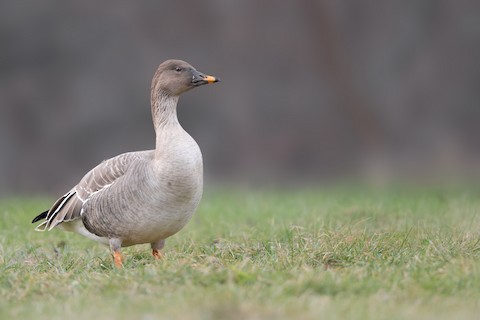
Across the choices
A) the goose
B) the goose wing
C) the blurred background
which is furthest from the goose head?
the blurred background

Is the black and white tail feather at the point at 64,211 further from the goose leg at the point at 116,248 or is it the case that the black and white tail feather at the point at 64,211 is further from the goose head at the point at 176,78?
the goose head at the point at 176,78

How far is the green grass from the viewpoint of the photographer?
13.8ft

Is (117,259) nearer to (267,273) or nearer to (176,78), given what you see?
(176,78)

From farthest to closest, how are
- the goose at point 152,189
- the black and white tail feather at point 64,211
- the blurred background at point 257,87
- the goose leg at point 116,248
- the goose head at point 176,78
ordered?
the blurred background at point 257,87
the black and white tail feather at point 64,211
the goose head at point 176,78
the goose leg at point 116,248
the goose at point 152,189

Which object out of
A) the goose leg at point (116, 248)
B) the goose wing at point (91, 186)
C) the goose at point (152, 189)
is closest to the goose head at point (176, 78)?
the goose at point (152, 189)

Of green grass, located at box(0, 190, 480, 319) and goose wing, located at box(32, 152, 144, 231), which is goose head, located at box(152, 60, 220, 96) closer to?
goose wing, located at box(32, 152, 144, 231)

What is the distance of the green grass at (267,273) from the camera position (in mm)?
4215

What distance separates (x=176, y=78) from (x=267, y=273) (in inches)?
85.7

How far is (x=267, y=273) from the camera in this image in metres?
4.81

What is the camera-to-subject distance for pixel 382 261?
5.29 meters

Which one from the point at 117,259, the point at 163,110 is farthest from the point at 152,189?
the point at 163,110

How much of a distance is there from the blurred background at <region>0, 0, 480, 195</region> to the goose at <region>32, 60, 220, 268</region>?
350 inches

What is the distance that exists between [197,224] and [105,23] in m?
8.30

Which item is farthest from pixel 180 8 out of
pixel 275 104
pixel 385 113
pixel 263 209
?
pixel 263 209
